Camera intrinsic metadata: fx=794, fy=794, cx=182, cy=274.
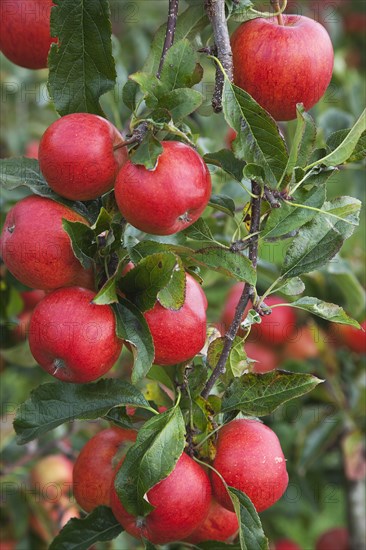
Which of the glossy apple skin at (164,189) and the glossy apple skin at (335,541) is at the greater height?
the glossy apple skin at (164,189)

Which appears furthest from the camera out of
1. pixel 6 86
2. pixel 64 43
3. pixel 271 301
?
pixel 6 86

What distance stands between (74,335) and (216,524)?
1.16ft

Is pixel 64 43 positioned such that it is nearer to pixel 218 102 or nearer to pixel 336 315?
pixel 218 102

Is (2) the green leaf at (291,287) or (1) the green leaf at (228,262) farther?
(2) the green leaf at (291,287)

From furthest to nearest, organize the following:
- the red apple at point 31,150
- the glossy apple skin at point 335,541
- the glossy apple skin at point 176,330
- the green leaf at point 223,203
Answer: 1. the red apple at point 31,150
2. the glossy apple skin at point 335,541
3. the green leaf at point 223,203
4. the glossy apple skin at point 176,330

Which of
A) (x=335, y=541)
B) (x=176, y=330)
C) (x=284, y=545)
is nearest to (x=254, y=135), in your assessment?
(x=176, y=330)

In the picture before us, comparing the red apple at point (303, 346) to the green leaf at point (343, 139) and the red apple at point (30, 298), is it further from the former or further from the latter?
the green leaf at point (343, 139)

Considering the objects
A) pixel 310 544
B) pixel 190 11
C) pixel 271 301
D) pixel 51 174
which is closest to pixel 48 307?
pixel 51 174

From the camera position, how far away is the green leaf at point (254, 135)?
1007mm

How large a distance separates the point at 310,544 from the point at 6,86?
6.08 feet

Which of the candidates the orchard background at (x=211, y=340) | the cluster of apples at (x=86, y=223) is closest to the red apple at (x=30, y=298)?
the orchard background at (x=211, y=340)

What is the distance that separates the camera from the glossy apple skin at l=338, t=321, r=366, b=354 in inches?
79.3

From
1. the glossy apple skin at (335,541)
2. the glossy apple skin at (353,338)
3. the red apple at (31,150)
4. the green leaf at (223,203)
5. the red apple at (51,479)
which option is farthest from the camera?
the red apple at (31,150)

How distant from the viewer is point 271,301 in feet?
6.55
